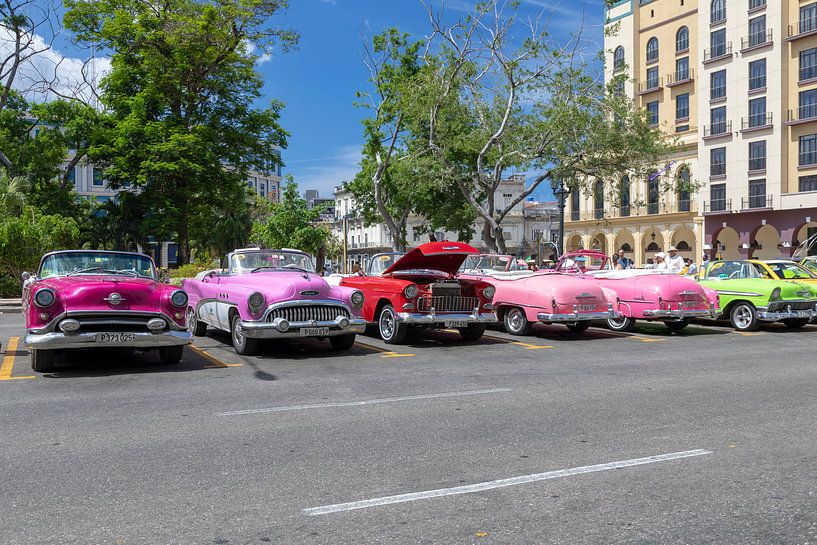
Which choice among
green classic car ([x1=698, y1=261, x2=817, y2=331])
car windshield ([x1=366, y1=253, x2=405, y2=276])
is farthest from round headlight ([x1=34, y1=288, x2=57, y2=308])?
green classic car ([x1=698, y1=261, x2=817, y2=331])

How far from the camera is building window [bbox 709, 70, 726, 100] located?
47406mm

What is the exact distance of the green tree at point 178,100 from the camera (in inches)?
1208

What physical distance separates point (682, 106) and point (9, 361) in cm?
5207

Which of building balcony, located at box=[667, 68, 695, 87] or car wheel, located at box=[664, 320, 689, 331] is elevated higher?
building balcony, located at box=[667, 68, 695, 87]

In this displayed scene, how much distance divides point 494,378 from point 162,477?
16.3 feet

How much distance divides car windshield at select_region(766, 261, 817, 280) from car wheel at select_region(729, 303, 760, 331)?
1.25 metres

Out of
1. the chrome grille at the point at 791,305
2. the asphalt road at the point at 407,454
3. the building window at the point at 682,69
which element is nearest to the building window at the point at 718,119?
the building window at the point at 682,69

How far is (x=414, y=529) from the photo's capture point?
3.74 metres

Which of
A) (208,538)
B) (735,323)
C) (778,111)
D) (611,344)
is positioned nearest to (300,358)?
(611,344)

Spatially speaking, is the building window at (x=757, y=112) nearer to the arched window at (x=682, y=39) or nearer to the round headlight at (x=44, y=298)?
the arched window at (x=682, y=39)

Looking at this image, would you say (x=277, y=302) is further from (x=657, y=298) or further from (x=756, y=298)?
(x=756, y=298)

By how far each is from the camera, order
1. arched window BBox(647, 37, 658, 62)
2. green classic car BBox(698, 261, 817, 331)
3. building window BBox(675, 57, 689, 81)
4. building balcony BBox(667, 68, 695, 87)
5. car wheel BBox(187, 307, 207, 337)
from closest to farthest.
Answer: car wheel BBox(187, 307, 207, 337)
green classic car BBox(698, 261, 817, 331)
building balcony BBox(667, 68, 695, 87)
building window BBox(675, 57, 689, 81)
arched window BBox(647, 37, 658, 62)

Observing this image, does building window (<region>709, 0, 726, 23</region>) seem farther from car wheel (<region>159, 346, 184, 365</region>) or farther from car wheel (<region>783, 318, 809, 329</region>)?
car wheel (<region>159, 346, 184, 365</region>)

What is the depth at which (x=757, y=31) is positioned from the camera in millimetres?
45031
